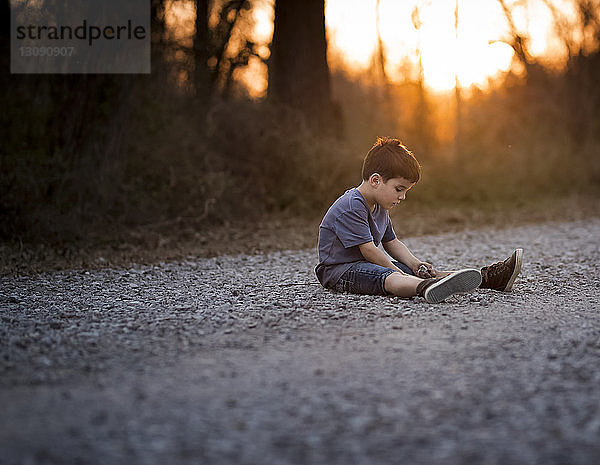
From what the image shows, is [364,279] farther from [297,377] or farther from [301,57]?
[301,57]

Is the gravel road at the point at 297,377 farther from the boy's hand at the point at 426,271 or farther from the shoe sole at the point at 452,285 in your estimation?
the boy's hand at the point at 426,271

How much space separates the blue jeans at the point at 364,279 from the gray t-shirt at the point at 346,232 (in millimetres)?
62

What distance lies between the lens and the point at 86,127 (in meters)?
9.38

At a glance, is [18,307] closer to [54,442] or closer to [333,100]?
[54,442]

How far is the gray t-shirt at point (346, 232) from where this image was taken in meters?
5.35

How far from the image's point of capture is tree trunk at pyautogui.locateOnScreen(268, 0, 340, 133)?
13523 mm

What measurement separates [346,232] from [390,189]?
462 millimetres

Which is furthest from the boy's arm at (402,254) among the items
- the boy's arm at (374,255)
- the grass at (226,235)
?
the grass at (226,235)

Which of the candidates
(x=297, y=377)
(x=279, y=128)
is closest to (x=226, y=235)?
(x=279, y=128)

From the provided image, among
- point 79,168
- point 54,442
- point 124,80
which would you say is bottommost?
point 54,442

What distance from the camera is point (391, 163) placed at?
17.5ft

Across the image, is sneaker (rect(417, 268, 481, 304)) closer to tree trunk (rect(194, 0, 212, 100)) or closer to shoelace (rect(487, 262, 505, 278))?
shoelace (rect(487, 262, 505, 278))

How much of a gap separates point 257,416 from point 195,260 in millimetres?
5309

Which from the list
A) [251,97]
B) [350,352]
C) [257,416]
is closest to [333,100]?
[251,97]
